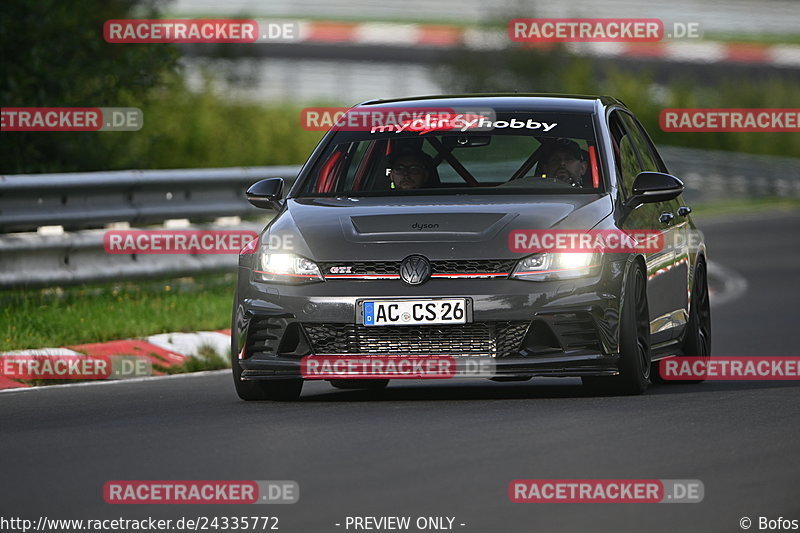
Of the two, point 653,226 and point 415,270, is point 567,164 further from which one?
point 415,270

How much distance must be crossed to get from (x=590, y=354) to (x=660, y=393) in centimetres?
103

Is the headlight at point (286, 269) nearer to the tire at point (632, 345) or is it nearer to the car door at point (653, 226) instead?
the tire at point (632, 345)

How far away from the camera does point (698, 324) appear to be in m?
12.2

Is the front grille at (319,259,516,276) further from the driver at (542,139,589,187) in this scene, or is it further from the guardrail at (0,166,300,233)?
the guardrail at (0,166,300,233)

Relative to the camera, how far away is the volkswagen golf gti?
9805 mm


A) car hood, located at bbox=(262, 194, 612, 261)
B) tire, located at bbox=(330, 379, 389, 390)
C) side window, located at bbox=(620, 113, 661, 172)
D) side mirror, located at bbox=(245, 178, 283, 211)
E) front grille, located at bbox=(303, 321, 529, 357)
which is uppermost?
side window, located at bbox=(620, 113, 661, 172)

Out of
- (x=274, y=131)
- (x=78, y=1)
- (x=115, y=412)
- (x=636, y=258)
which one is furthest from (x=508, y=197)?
(x=274, y=131)

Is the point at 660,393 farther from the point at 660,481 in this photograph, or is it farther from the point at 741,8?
the point at 741,8

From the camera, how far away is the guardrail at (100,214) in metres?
14.9

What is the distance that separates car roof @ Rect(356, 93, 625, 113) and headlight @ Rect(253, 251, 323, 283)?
1.85 m

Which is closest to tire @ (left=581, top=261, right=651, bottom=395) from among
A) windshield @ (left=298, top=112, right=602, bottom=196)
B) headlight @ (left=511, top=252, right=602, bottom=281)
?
headlight @ (left=511, top=252, right=602, bottom=281)

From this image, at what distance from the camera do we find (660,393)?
10758 millimetres

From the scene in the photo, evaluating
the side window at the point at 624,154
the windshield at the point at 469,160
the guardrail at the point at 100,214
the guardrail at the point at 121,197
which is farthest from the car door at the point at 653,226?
the guardrail at the point at 121,197

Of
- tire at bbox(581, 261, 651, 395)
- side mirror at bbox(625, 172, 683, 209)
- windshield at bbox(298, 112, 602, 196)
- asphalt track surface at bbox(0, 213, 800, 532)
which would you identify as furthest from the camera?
windshield at bbox(298, 112, 602, 196)
